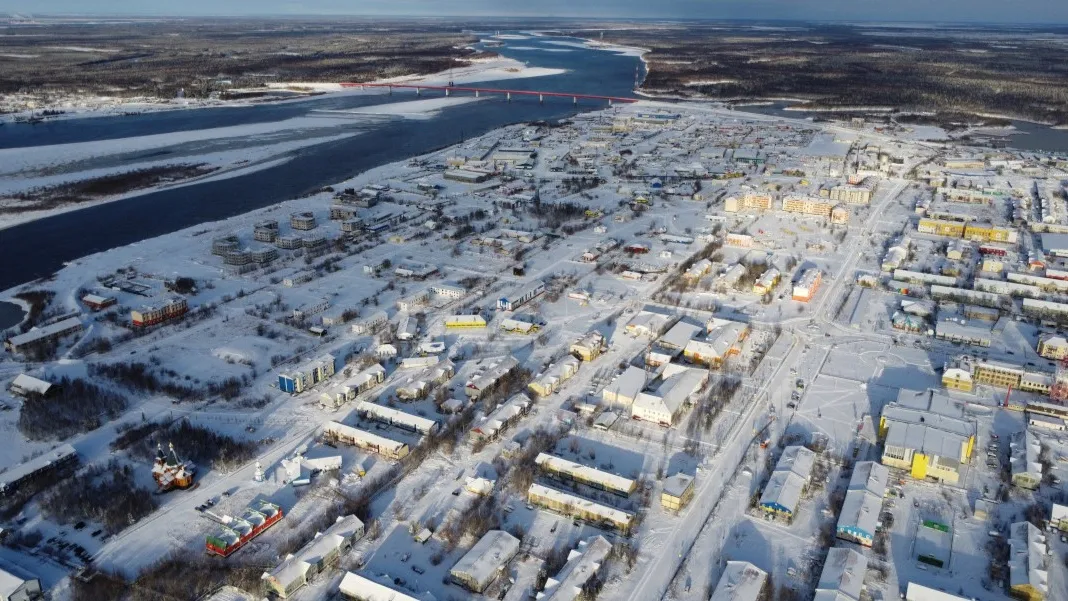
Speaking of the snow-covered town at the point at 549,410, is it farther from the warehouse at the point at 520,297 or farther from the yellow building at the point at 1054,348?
the warehouse at the point at 520,297

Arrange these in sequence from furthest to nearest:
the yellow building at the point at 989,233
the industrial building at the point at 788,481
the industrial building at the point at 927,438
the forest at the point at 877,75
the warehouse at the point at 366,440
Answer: the forest at the point at 877,75 < the yellow building at the point at 989,233 < the warehouse at the point at 366,440 < the industrial building at the point at 927,438 < the industrial building at the point at 788,481

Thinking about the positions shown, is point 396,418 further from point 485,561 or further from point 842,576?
point 842,576

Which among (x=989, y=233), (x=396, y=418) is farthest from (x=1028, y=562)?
(x=989, y=233)

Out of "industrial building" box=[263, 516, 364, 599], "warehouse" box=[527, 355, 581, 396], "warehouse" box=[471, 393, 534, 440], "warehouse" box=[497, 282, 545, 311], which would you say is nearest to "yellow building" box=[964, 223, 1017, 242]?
"warehouse" box=[497, 282, 545, 311]

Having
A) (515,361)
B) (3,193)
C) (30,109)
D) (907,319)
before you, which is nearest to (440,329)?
(515,361)

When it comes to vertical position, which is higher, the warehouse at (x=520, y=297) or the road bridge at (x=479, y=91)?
the road bridge at (x=479, y=91)

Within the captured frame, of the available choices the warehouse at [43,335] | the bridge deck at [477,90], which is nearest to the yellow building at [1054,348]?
the warehouse at [43,335]

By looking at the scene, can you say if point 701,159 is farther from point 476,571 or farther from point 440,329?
point 476,571
